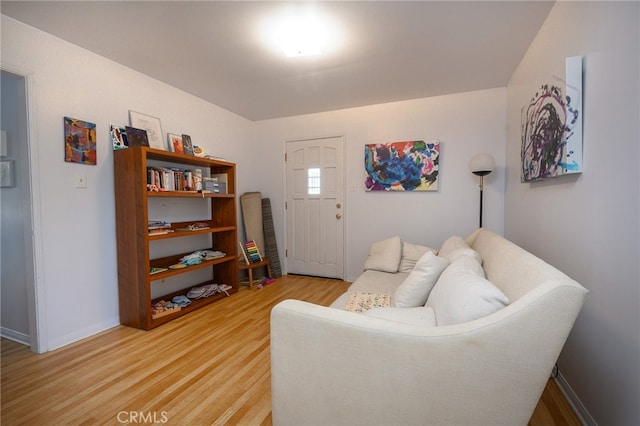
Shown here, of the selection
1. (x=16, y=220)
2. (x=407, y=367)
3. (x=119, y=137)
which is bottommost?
(x=407, y=367)

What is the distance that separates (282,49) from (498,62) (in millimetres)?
1983

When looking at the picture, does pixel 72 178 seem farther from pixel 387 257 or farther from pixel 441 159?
pixel 441 159

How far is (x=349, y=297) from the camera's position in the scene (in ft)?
6.46

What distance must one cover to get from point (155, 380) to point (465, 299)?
1.87 metres

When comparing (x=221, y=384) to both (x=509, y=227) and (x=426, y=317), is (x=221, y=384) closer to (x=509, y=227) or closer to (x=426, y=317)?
(x=426, y=317)

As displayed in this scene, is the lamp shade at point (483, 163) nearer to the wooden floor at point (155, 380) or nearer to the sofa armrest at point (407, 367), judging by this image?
the wooden floor at point (155, 380)

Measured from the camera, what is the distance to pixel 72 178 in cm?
215

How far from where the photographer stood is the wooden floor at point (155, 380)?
4.57 feet

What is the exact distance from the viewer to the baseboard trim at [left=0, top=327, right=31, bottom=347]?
6.90 feet

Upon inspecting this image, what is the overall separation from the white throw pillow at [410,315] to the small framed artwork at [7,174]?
9.48 ft

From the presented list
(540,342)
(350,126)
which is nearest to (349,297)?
(540,342)

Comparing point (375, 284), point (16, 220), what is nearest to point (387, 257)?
point (375, 284)

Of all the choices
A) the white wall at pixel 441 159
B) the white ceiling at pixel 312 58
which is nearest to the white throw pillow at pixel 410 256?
the white wall at pixel 441 159

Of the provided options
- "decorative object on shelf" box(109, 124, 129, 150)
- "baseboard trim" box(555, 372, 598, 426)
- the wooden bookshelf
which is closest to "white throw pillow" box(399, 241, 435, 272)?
"baseboard trim" box(555, 372, 598, 426)
